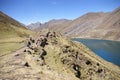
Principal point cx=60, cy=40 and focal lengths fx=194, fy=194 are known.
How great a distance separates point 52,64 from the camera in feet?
75.2

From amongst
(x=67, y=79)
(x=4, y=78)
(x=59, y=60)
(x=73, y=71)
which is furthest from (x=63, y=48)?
(x=4, y=78)

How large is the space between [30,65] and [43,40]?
7016 millimetres

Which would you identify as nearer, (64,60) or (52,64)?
(52,64)

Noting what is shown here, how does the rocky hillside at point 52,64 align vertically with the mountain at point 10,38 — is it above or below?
below

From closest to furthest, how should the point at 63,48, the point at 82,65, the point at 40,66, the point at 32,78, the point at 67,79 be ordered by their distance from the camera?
1. the point at 32,78
2. the point at 67,79
3. the point at 40,66
4. the point at 82,65
5. the point at 63,48

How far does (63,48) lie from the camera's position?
2577 cm

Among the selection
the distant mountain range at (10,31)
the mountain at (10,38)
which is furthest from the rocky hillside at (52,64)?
the distant mountain range at (10,31)

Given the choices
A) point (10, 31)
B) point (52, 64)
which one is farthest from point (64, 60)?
point (10, 31)

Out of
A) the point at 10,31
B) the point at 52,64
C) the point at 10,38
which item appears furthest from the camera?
the point at 10,31

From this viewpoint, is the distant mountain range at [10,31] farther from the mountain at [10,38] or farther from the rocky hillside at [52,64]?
the rocky hillside at [52,64]

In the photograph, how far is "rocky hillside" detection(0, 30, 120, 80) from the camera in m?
18.2

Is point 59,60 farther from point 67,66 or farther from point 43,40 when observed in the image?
point 43,40

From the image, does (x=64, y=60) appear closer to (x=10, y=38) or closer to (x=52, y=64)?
(x=52, y=64)

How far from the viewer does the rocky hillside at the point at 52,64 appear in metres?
18.2
